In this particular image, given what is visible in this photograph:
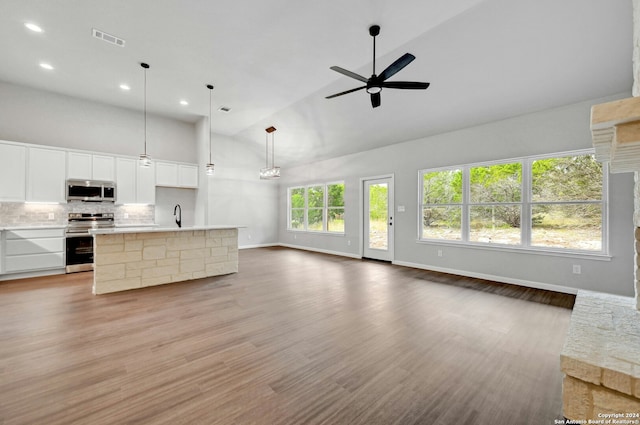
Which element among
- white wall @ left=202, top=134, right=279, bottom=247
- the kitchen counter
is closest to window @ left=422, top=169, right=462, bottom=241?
white wall @ left=202, top=134, right=279, bottom=247

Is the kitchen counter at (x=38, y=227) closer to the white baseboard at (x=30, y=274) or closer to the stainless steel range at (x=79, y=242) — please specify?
the stainless steel range at (x=79, y=242)

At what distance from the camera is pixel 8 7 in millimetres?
3100

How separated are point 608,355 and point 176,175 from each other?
7.59m

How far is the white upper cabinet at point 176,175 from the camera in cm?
640

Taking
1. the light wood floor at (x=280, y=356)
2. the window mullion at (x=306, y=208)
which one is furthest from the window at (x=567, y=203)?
the window mullion at (x=306, y=208)

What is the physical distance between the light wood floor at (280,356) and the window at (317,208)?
3842mm

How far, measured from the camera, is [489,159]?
15.4 ft

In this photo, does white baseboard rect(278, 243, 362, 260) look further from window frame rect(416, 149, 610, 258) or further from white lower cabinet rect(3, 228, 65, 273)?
white lower cabinet rect(3, 228, 65, 273)

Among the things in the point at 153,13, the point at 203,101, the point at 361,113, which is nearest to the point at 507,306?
the point at 361,113

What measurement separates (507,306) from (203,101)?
21.6 feet

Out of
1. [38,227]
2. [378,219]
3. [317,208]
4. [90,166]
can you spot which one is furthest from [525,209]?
[38,227]

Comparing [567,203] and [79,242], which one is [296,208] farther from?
[567,203]

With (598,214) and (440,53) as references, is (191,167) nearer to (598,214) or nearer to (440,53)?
(440,53)

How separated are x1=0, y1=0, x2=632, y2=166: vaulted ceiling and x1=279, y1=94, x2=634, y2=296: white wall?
29 centimetres
